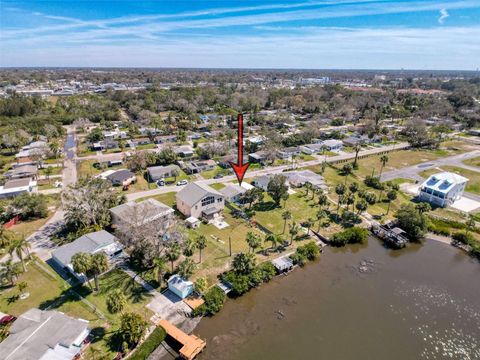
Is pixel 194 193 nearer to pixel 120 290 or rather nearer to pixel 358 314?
pixel 120 290

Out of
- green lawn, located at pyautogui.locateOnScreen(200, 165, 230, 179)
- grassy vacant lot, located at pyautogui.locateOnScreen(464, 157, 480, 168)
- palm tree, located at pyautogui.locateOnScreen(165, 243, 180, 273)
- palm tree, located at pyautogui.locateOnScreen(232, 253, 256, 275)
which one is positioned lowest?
grassy vacant lot, located at pyautogui.locateOnScreen(464, 157, 480, 168)

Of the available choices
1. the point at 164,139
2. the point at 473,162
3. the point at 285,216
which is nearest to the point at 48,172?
the point at 164,139

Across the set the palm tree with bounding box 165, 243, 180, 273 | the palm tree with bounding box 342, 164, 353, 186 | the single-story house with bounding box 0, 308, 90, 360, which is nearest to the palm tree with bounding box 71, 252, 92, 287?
the single-story house with bounding box 0, 308, 90, 360

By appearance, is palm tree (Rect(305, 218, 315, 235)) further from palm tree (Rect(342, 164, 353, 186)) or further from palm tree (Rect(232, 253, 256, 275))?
palm tree (Rect(342, 164, 353, 186))

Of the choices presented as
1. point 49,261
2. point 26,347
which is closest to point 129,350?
point 26,347

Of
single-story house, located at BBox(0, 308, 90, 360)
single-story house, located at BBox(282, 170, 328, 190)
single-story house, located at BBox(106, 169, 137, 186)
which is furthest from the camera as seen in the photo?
single-story house, located at BBox(282, 170, 328, 190)

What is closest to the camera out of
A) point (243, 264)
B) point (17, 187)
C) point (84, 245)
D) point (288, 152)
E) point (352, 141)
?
point (243, 264)
